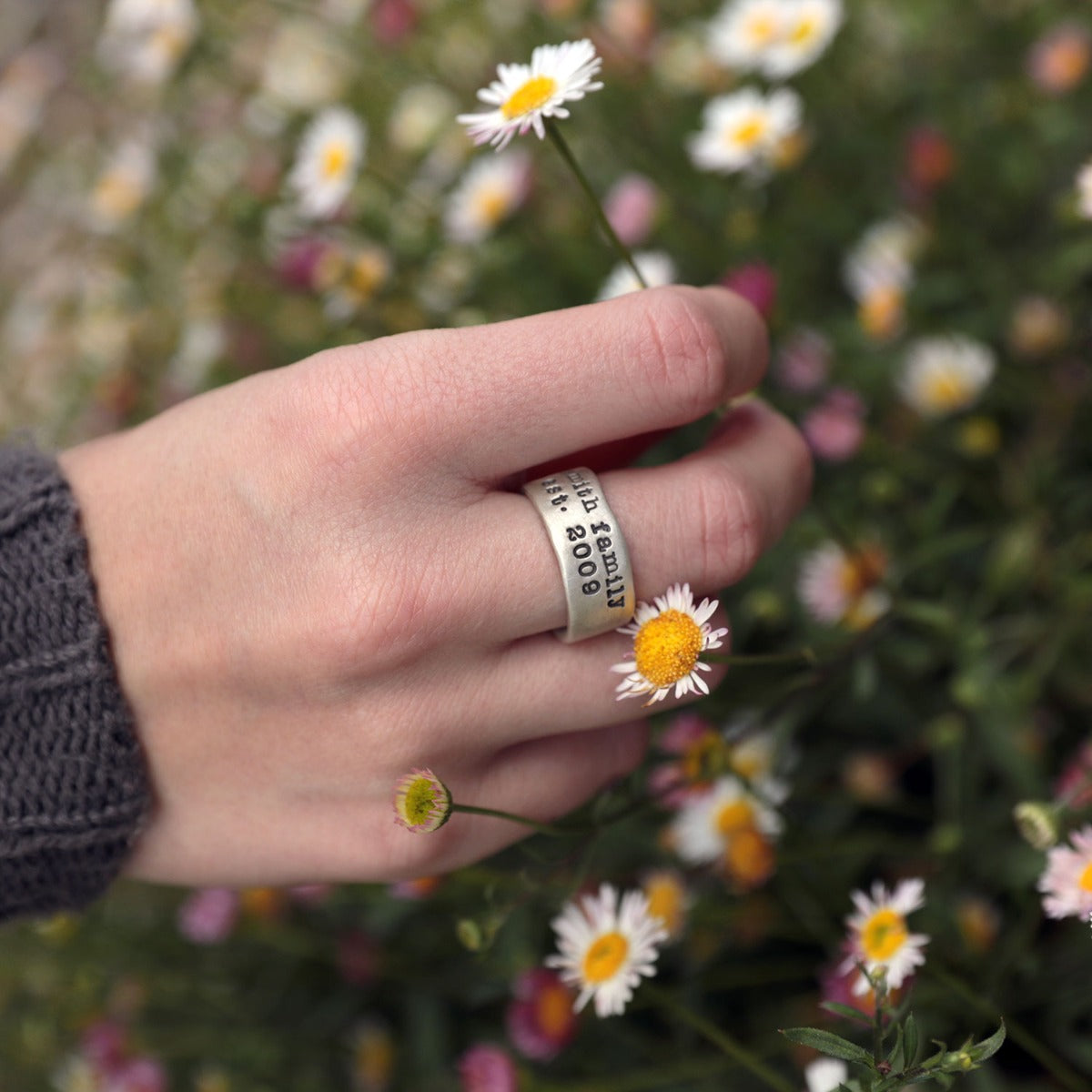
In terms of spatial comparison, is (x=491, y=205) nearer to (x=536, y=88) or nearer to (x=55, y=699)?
(x=536, y=88)

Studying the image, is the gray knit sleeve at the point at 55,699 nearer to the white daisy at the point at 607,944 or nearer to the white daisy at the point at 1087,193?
the white daisy at the point at 607,944

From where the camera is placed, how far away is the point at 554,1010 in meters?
0.91

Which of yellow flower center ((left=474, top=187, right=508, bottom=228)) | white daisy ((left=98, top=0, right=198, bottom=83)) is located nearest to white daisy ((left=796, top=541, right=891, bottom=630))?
yellow flower center ((left=474, top=187, right=508, bottom=228))

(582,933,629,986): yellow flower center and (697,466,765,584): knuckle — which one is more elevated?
(697,466,765,584): knuckle

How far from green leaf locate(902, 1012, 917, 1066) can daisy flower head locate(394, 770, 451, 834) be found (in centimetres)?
26

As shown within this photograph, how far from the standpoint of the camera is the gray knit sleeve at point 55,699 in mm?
699

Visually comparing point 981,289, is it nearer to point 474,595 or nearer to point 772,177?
point 772,177

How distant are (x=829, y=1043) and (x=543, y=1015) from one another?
0.41 metres

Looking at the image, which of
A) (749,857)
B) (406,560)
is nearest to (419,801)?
(406,560)

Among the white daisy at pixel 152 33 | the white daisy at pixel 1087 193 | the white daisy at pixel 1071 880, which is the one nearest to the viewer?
the white daisy at pixel 1071 880

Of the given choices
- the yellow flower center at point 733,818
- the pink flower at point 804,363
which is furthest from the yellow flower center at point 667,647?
the pink flower at point 804,363

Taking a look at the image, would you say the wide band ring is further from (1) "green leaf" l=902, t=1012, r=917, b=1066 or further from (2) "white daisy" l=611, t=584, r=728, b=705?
(1) "green leaf" l=902, t=1012, r=917, b=1066

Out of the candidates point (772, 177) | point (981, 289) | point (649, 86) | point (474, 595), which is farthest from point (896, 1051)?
point (649, 86)

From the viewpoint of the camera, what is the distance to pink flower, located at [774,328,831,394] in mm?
1129
